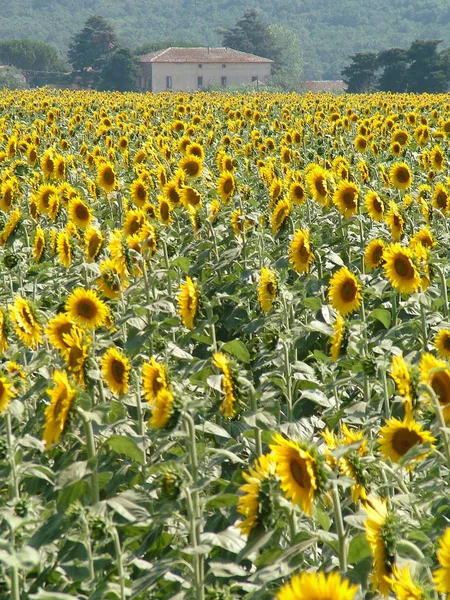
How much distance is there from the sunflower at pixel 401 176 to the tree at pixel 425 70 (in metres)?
44.7

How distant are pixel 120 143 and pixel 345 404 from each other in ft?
23.6

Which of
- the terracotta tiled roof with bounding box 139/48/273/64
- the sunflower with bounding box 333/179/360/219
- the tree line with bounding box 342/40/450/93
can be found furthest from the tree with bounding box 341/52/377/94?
the sunflower with bounding box 333/179/360/219

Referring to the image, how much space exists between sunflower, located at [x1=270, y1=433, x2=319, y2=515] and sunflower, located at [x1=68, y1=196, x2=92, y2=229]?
13.7 feet

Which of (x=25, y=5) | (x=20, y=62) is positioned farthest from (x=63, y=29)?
(x=20, y=62)

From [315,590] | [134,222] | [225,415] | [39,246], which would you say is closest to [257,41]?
[39,246]

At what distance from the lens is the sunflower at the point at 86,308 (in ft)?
13.4

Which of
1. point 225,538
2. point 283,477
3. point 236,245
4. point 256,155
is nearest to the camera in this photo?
point 283,477

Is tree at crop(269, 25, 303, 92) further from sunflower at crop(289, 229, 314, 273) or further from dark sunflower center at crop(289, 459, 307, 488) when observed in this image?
dark sunflower center at crop(289, 459, 307, 488)

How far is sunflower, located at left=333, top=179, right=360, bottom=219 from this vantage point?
633 centimetres

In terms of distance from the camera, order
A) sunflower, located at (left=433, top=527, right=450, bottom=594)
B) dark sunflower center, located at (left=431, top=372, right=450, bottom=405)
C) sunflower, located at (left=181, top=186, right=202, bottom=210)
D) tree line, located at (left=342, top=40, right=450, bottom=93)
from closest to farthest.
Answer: sunflower, located at (left=433, top=527, right=450, bottom=594) < dark sunflower center, located at (left=431, top=372, right=450, bottom=405) < sunflower, located at (left=181, top=186, right=202, bottom=210) < tree line, located at (left=342, top=40, right=450, bottom=93)

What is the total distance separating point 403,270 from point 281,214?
1.90 metres

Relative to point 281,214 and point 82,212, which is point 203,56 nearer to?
point 82,212

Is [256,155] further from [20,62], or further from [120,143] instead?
[20,62]

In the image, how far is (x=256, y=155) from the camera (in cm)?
1078
